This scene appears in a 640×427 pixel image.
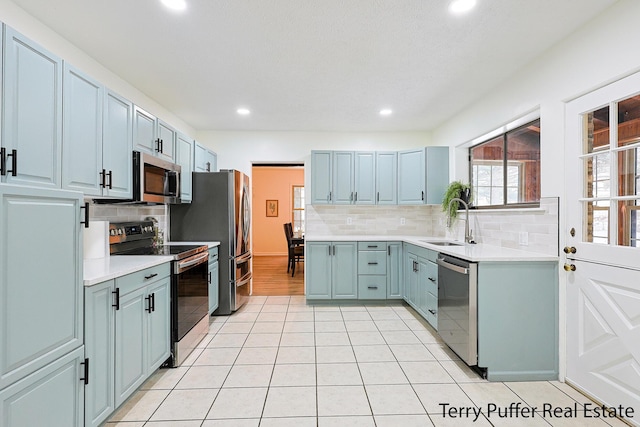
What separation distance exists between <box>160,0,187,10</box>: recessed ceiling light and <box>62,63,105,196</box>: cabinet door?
65cm

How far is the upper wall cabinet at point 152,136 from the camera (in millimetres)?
2502

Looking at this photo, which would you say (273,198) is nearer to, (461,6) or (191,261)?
(191,261)

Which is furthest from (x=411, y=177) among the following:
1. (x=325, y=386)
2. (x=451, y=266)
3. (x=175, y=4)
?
(x=175, y=4)

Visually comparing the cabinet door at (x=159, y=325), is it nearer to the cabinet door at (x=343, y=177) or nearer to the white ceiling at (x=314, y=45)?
the white ceiling at (x=314, y=45)

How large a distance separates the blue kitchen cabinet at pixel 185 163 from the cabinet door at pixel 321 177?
5.18ft

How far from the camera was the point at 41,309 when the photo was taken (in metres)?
1.31

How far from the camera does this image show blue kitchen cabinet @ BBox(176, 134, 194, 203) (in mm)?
3303

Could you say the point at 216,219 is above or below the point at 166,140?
below

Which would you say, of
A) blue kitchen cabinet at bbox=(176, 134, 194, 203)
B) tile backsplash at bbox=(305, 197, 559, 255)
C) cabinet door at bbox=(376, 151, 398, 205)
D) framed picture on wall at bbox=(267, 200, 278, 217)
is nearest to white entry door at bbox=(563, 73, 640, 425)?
tile backsplash at bbox=(305, 197, 559, 255)

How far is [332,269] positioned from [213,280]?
1478 millimetres

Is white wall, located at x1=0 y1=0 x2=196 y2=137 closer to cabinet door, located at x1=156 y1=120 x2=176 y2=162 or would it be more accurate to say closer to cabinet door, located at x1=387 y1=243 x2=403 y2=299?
cabinet door, located at x1=156 y1=120 x2=176 y2=162

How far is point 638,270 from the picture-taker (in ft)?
5.65

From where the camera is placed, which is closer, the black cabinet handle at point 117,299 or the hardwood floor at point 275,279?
the black cabinet handle at point 117,299

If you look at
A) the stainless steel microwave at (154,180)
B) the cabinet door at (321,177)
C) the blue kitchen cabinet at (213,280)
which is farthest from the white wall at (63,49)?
the cabinet door at (321,177)
